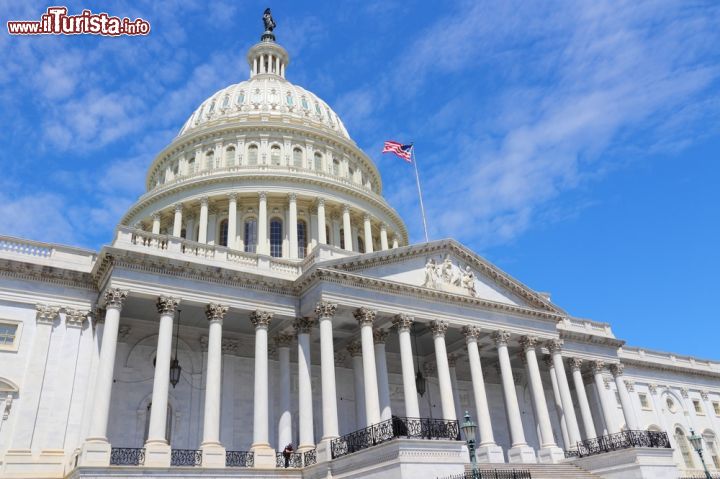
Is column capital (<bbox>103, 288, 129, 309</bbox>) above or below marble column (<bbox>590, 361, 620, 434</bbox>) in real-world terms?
above

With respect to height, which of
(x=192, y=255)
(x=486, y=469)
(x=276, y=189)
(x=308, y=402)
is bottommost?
(x=486, y=469)

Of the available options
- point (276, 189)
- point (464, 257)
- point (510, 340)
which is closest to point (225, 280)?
point (464, 257)

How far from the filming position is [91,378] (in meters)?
26.1

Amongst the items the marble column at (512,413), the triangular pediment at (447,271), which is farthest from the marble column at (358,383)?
the marble column at (512,413)

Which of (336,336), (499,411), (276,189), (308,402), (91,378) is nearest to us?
(91,378)

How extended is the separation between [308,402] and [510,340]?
13515 millimetres

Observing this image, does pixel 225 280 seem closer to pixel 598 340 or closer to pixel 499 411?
pixel 499 411

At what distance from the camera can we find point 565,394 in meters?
35.1

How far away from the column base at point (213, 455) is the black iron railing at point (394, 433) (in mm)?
4540

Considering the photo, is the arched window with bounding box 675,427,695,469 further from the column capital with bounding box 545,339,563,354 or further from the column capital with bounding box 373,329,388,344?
the column capital with bounding box 373,329,388,344

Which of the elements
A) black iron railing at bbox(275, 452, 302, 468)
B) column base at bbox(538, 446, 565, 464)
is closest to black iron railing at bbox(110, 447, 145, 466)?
black iron railing at bbox(275, 452, 302, 468)

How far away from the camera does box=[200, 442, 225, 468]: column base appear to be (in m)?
24.5

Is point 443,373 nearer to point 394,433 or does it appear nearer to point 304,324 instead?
point 304,324

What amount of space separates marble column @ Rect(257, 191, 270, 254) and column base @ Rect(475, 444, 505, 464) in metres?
22.2
